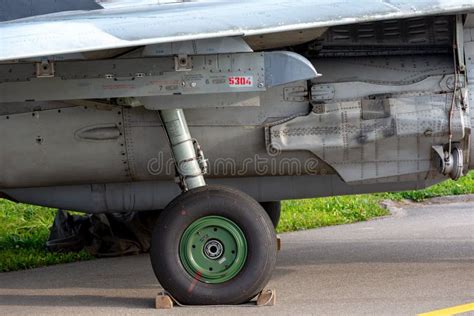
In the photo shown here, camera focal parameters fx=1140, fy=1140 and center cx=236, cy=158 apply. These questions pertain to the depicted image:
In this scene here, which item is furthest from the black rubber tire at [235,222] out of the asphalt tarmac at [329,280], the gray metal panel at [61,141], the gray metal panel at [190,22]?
the gray metal panel at [190,22]

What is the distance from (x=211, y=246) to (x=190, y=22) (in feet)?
5.70

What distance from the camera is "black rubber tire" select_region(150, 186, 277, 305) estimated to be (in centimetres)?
839

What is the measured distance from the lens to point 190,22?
7914 millimetres

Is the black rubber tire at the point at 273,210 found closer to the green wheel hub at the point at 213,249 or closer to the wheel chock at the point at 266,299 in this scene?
the green wheel hub at the point at 213,249

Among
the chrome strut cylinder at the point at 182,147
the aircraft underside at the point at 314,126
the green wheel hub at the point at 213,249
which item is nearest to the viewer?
the green wheel hub at the point at 213,249

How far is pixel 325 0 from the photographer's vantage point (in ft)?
27.0

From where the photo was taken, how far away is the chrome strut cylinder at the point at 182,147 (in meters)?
8.62

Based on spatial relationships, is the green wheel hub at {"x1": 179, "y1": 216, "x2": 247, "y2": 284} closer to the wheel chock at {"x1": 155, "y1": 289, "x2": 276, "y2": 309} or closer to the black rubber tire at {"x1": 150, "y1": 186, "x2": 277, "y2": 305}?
the black rubber tire at {"x1": 150, "y1": 186, "x2": 277, "y2": 305}

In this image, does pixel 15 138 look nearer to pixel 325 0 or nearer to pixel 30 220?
pixel 325 0

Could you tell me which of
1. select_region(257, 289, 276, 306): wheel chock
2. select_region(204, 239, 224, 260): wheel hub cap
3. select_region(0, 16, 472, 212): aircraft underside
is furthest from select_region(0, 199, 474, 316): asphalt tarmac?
select_region(0, 16, 472, 212): aircraft underside

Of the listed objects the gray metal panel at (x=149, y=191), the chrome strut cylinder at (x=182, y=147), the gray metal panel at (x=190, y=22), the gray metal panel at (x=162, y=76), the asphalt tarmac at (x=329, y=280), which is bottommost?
the asphalt tarmac at (x=329, y=280)

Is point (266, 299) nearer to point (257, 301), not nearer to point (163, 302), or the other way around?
point (257, 301)

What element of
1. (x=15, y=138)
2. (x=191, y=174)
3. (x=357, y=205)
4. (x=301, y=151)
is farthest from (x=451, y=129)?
(x=357, y=205)

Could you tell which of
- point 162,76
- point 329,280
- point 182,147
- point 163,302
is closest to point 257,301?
point 163,302
